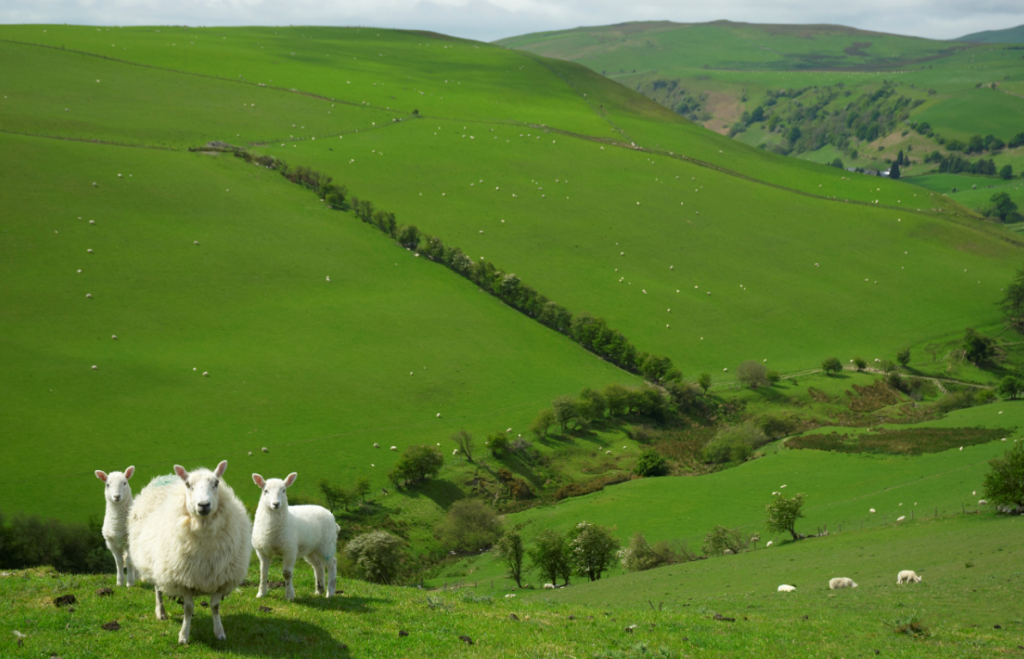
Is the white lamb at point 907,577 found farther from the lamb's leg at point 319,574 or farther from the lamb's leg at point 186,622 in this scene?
the lamb's leg at point 186,622

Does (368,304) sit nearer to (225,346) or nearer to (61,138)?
(225,346)

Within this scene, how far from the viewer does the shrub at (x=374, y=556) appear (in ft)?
137

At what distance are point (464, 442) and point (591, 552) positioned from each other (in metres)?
23.4

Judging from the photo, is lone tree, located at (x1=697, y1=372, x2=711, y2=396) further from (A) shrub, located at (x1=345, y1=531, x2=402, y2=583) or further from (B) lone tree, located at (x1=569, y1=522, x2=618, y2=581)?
(A) shrub, located at (x1=345, y1=531, x2=402, y2=583)

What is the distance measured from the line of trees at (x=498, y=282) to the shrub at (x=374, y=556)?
4845 cm

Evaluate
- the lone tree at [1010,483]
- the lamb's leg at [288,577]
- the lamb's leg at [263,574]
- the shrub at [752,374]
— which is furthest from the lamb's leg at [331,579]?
the shrub at [752,374]

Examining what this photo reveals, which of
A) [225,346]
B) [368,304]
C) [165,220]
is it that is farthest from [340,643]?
[165,220]

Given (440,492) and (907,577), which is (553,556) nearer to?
(440,492)

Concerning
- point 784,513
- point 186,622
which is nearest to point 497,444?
point 784,513

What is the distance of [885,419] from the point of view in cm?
7975

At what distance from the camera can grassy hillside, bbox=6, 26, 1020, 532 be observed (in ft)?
214

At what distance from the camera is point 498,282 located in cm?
9538

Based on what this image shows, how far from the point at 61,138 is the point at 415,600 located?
368 ft

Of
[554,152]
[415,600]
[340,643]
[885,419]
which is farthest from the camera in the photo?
[554,152]
